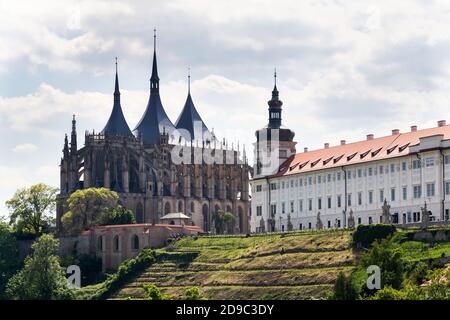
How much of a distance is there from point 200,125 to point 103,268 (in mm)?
53931

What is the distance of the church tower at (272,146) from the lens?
12781cm

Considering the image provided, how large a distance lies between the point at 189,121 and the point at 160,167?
16739 mm

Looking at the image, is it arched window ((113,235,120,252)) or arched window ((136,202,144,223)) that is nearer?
arched window ((113,235,120,252))

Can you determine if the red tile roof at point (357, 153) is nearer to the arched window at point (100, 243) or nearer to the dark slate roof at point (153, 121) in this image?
the arched window at point (100, 243)

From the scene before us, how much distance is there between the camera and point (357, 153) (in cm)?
11388

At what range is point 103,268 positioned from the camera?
408 feet

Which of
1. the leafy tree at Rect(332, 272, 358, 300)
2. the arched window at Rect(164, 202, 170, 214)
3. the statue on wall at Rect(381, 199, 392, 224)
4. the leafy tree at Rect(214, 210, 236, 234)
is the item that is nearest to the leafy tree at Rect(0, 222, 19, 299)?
the arched window at Rect(164, 202, 170, 214)

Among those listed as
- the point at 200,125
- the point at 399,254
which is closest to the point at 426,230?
the point at 399,254

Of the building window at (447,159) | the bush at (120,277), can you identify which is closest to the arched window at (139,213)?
the bush at (120,277)

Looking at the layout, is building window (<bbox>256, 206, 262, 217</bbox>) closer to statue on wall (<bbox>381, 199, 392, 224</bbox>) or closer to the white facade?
the white facade

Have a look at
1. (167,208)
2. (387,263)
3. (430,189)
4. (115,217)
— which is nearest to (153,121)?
(167,208)

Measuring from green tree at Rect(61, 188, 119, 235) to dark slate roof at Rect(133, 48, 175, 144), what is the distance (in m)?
24.6

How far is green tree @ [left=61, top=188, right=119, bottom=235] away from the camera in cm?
13575
